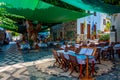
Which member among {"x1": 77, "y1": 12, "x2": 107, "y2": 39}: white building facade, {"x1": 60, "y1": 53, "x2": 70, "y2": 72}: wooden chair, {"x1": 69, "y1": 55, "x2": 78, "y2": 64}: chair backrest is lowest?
{"x1": 60, "y1": 53, "x2": 70, "y2": 72}: wooden chair

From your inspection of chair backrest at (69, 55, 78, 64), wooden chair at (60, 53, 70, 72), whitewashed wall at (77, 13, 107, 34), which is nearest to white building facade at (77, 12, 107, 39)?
whitewashed wall at (77, 13, 107, 34)

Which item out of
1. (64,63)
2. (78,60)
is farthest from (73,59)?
(64,63)

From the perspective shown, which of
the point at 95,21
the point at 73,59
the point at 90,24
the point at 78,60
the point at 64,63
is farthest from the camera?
the point at 95,21

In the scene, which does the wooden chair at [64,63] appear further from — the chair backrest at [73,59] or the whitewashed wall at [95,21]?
the whitewashed wall at [95,21]

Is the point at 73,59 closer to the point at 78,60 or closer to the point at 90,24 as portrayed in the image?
the point at 78,60

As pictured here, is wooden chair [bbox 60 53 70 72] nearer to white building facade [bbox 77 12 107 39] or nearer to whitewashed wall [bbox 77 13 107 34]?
white building facade [bbox 77 12 107 39]

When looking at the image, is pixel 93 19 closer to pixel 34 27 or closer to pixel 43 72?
pixel 34 27

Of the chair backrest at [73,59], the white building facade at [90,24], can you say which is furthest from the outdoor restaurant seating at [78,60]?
the white building facade at [90,24]

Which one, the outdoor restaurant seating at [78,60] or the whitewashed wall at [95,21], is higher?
the whitewashed wall at [95,21]

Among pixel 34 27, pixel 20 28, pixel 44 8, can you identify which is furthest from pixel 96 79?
pixel 20 28

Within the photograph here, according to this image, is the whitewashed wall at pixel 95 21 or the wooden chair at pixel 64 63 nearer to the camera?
the wooden chair at pixel 64 63

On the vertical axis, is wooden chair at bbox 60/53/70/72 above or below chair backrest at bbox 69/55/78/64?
below

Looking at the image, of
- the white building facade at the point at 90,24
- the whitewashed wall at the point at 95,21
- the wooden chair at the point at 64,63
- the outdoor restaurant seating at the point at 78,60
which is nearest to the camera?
the outdoor restaurant seating at the point at 78,60

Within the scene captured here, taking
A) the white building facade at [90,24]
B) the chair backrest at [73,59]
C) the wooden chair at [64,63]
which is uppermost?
the white building facade at [90,24]
